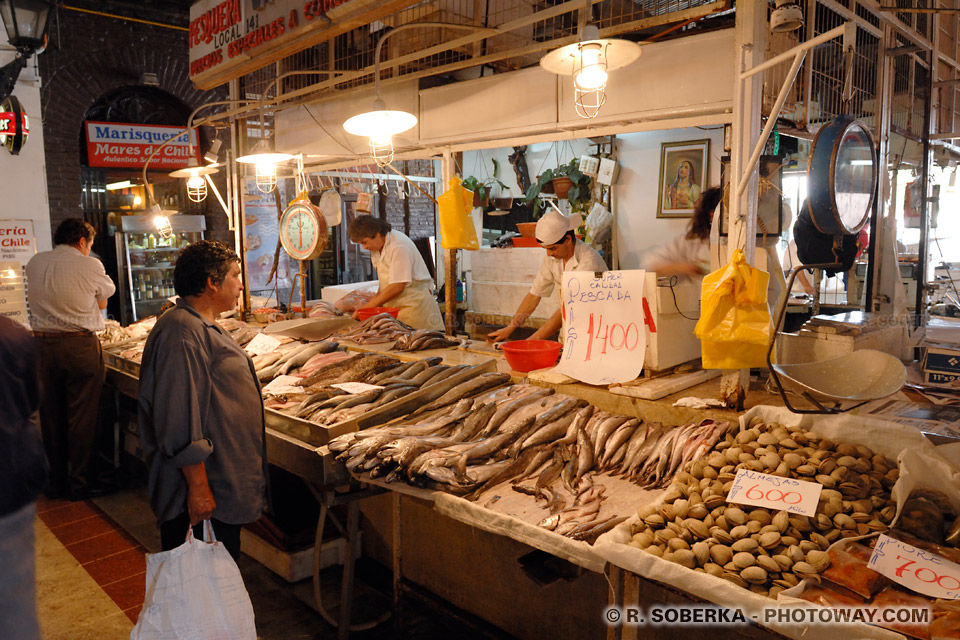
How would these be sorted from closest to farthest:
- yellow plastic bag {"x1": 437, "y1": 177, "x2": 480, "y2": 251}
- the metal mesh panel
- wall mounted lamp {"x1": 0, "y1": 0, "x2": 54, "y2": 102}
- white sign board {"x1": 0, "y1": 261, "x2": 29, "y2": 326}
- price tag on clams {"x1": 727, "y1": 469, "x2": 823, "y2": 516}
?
1. price tag on clams {"x1": 727, "y1": 469, "x2": 823, "y2": 516}
2. the metal mesh panel
3. yellow plastic bag {"x1": 437, "y1": 177, "x2": 480, "y2": 251}
4. wall mounted lamp {"x1": 0, "y1": 0, "x2": 54, "y2": 102}
5. white sign board {"x1": 0, "y1": 261, "x2": 29, "y2": 326}

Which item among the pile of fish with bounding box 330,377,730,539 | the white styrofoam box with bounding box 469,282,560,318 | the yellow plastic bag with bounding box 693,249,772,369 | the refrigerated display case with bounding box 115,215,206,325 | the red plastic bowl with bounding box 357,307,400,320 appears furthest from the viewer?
the refrigerated display case with bounding box 115,215,206,325

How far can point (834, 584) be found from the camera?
6.97 feet

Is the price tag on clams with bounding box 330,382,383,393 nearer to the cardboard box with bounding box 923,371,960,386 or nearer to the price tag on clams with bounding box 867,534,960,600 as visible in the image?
the price tag on clams with bounding box 867,534,960,600

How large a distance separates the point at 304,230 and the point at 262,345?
4.60ft

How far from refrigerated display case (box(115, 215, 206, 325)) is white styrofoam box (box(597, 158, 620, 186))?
7044mm

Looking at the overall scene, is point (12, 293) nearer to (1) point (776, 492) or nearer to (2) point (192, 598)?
(2) point (192, 598)

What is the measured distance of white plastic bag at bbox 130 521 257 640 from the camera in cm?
279

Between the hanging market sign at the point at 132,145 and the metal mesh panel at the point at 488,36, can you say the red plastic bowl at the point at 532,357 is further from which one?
the hanging market sign at the point at 132,145

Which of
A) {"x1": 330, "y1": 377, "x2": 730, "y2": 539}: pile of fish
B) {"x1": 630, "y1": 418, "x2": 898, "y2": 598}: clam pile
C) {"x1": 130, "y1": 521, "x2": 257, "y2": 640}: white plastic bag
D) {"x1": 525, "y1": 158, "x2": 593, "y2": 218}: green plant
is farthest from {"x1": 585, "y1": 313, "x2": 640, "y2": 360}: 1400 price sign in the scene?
{"x1": 525, "y1": 158, "x2": 593, "y2": 218}: green plant

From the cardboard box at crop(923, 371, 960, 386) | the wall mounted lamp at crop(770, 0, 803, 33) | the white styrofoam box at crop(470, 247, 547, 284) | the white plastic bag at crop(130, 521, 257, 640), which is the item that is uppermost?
the wall mounted lamp at crop(770, 0, 803, 33)

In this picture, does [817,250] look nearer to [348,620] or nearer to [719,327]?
[719,327]

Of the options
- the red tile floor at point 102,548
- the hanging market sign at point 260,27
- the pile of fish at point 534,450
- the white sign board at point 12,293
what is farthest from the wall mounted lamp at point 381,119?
the white sign board at point 12,293

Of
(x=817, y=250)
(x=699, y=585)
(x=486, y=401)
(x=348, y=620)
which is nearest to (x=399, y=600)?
(x=348, y=620)

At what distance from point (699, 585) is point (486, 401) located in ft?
6.05
